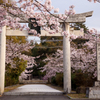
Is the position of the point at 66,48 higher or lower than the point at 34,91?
higher

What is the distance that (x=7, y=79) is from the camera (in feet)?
88.0

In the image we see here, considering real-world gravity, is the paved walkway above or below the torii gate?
below

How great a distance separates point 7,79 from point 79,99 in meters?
15.9

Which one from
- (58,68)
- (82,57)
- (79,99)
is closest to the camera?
(79,99)

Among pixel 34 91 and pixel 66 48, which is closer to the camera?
pixel 66 48

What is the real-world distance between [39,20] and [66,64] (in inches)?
337

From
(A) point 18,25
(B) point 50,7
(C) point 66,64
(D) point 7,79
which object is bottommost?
(D) point 7,79

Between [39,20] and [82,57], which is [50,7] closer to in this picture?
[39,20]

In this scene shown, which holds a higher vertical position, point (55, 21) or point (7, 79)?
point (55, 21)

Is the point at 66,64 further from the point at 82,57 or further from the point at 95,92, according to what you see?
the point at 82,57

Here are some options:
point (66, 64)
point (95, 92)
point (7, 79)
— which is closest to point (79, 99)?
point (95, 92)

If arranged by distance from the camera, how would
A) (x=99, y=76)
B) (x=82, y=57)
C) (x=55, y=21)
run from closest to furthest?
(x=55, y=21)
(x=99, y=76)
(x=82, y=57)

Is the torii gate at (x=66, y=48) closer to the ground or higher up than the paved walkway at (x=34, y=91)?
higher up

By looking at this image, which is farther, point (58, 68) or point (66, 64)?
point (58, 68)
